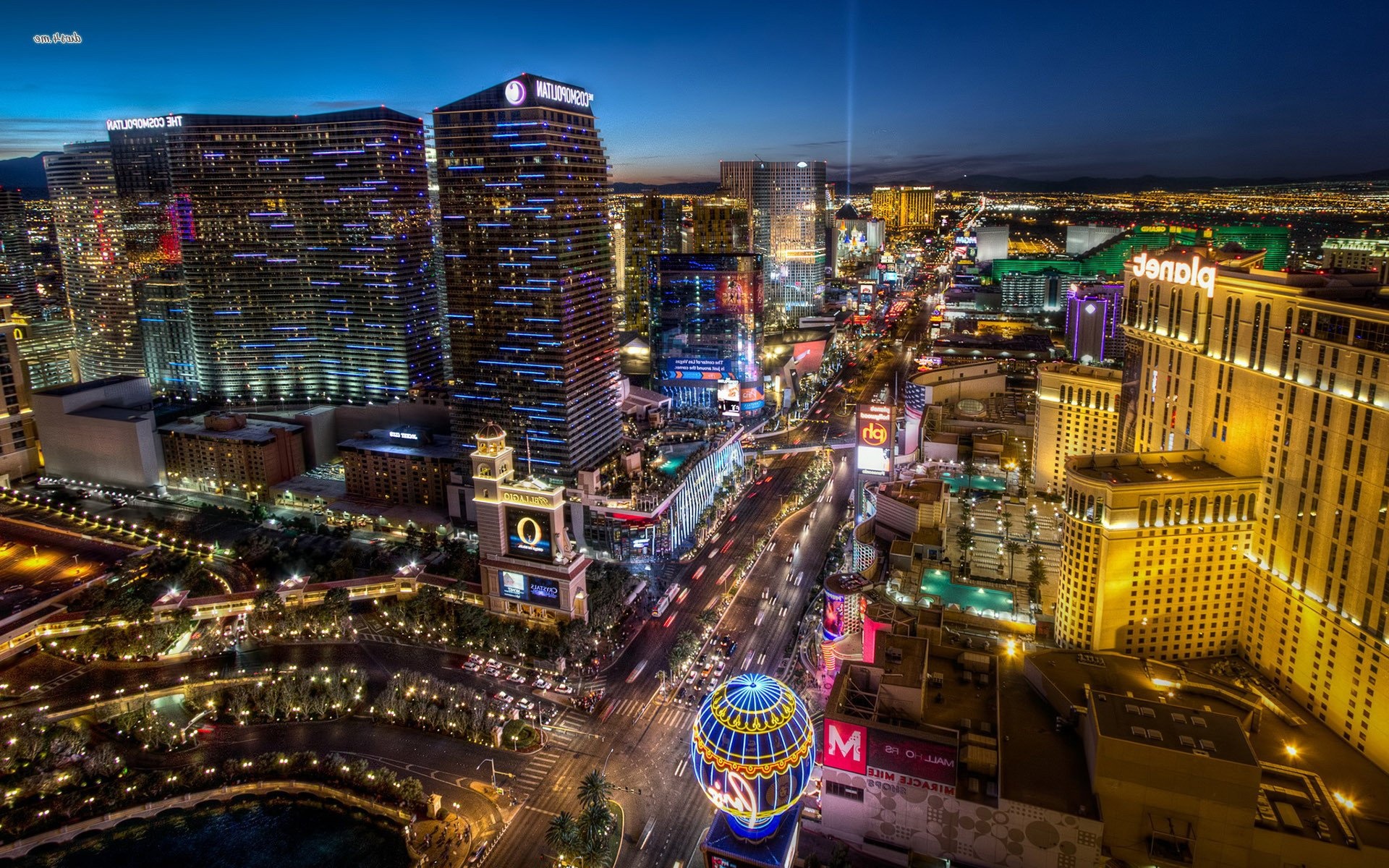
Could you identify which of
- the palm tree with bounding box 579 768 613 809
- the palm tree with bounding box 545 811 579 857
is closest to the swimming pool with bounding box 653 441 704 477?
the palm tree with bounding box 579 768 613 809

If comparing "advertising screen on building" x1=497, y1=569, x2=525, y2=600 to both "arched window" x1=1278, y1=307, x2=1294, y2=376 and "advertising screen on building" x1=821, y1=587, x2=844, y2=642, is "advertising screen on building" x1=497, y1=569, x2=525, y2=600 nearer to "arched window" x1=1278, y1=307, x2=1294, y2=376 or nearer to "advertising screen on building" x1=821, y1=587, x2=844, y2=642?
"advertising screen on building" x1=821, y1=587, x2=844, y2=642

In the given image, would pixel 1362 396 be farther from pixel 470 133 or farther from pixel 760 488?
pixel 470 133

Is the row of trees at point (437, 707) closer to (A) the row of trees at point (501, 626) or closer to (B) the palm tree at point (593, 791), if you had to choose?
(A) the row of trees at point (501, 626)

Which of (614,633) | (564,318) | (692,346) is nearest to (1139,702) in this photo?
(614,633)

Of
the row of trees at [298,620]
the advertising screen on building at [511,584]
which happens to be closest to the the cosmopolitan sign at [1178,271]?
the advertising screen on building at [511,584]

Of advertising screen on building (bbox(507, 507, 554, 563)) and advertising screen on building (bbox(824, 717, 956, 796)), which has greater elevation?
advertising screen on building (bbox(507, 507, 554, 563))

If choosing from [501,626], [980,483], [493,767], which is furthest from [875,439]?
[493,767]

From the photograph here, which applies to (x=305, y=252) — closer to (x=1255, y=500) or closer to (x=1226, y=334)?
(x=1226, y=334)
